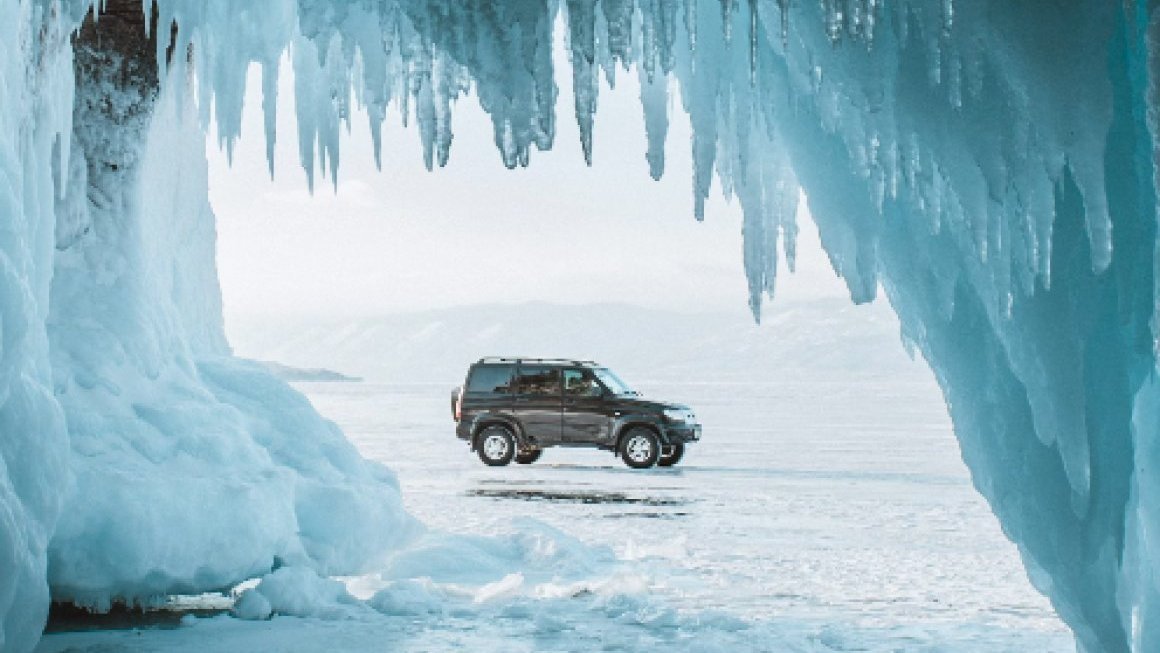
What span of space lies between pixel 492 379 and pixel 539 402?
0.93 meters

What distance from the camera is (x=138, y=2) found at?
32.6ft

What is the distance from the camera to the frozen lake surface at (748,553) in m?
7.44

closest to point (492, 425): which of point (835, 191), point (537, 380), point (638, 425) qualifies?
point (537, 380)

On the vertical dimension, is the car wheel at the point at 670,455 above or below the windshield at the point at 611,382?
below

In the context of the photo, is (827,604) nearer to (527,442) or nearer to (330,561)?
(330,561)

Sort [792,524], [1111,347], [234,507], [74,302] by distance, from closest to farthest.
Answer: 1. [1111,347]
2. [234,507]
3. [74,302]
4. [792,524]

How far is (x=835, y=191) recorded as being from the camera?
19.1 feet

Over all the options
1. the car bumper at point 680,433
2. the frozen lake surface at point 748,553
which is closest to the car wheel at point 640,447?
the car bumper at point 680,433

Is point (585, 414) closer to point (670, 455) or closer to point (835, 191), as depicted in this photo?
point (670, 455)

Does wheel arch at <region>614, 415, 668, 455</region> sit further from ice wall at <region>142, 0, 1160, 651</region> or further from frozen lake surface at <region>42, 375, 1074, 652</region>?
ice wall at <region>142, 0, 1160, 651</region>

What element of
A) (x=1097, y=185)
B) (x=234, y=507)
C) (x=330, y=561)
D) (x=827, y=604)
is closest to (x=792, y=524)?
(x=827, y=604)

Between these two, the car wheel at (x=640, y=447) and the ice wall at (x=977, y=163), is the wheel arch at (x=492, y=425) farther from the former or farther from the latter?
the ice wall at (x=977, y=163)

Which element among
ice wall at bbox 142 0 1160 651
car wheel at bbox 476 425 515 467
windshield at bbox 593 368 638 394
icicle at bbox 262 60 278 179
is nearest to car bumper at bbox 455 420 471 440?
car wheel at bbox 476 425 515 467

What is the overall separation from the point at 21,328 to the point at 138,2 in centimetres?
491
